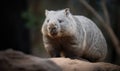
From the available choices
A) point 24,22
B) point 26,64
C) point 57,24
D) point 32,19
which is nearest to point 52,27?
point 57,24

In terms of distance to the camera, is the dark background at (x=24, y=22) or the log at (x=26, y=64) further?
the dark background at (x=24, y=22)

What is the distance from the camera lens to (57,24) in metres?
7.71

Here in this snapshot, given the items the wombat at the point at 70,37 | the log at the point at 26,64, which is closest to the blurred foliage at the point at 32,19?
the wombat at the point at 70,37

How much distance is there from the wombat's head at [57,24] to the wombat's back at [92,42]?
558 mm

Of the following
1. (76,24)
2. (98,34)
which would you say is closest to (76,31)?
(76,24)

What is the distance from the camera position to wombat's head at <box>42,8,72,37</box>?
764cm

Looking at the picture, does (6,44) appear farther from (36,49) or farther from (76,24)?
(76,24)

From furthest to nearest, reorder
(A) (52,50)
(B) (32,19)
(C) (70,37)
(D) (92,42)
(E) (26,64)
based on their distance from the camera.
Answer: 1. (B) (32,19)
2. (D) (92,42)
3. (A) (52,50)
4. (C) (70,37)
5. (E) (26,64)

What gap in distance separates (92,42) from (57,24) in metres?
1.23

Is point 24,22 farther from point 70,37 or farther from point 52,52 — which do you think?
point 70,37

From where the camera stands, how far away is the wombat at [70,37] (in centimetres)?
783

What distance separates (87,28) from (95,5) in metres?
6.17

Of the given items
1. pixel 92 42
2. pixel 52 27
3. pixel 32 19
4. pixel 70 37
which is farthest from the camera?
pixel 32 19

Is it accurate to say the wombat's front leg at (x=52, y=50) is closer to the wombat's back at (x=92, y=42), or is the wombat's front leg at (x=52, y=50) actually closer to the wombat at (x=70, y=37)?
the wombat at (x=70, y=37)
